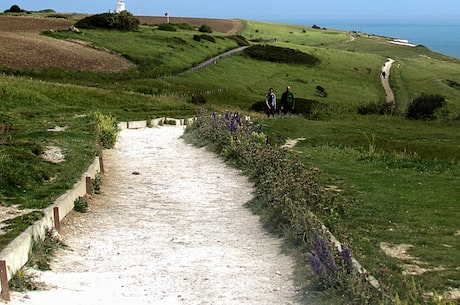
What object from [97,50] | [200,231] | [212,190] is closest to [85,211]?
[200,231]

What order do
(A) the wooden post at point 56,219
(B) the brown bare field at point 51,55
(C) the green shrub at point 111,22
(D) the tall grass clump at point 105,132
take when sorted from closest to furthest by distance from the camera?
(A) the wooden post at point 56,219, (D) the tall grass clump at point 105,132, (B) the brown bare field at point 51,55, (C) the green shrub at point 111,22

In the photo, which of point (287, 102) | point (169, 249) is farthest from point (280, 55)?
point (169, 249)

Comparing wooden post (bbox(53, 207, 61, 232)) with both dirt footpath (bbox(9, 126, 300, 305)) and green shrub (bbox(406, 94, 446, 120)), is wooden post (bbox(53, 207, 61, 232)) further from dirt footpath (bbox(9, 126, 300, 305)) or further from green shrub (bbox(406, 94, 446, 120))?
green shrub (bbox(406, 94, 446, 120))

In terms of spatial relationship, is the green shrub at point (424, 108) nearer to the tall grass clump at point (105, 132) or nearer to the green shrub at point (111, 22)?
the tall grass clump at point (105, 132)

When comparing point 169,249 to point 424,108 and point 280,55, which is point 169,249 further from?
point 280,55

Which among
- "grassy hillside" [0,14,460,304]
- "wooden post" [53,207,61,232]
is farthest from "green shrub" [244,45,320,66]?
"wooden post" [53,207,61,232]

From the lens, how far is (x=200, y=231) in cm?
1183

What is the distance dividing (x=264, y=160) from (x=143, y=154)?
18.0 ft

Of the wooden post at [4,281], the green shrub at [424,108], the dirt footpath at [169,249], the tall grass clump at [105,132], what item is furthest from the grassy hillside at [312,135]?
the wooden post at [4,281]

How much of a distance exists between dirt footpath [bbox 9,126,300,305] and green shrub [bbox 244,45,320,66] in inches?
2515

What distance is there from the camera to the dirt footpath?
338 inches

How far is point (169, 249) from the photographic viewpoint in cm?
1072

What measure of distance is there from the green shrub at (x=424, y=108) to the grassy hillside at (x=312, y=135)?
1257 millimetres

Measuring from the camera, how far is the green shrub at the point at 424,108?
45812 millimetres
